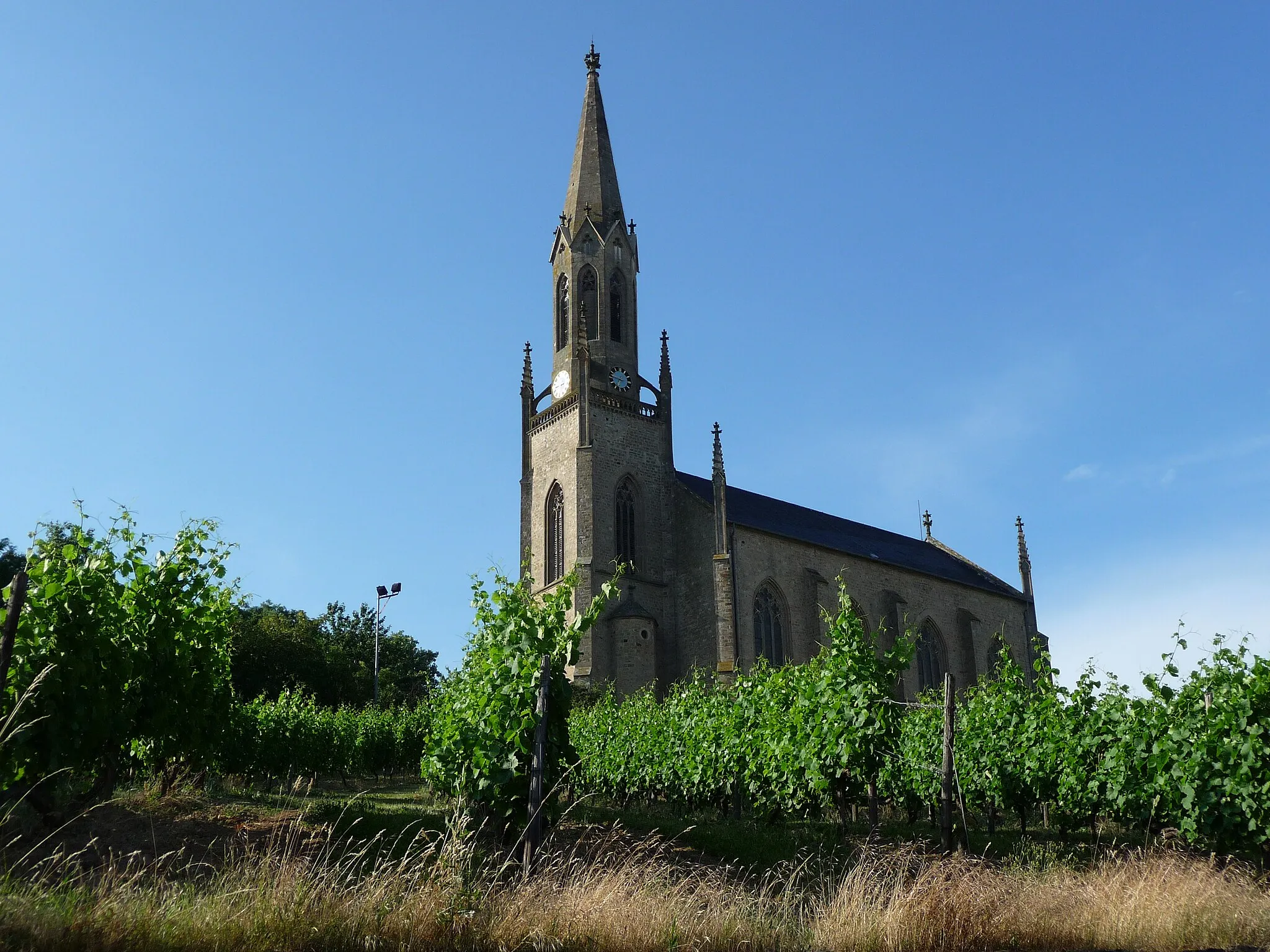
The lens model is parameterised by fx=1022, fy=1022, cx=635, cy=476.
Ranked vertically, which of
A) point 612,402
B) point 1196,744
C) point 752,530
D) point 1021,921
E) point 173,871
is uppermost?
point 612,402

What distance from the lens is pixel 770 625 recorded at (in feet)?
131

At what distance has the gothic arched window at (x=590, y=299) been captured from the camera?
42.9 metres

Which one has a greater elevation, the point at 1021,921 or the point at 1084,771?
the point at 1084,771

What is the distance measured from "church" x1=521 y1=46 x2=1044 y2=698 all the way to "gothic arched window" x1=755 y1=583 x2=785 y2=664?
0.07 metres

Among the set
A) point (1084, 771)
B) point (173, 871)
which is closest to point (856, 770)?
point (1084, 771)

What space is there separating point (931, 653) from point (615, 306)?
70.8ft

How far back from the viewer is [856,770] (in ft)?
45.2

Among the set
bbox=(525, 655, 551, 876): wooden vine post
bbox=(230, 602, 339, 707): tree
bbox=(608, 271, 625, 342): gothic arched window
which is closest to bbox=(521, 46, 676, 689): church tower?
bbox=(608, 271, 625, 342): gothic arched window

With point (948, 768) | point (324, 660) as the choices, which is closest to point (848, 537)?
point (324, 660)

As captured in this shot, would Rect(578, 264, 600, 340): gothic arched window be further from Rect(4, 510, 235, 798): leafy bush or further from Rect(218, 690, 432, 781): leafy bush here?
Rect(4, 510, 235, 798): leafy bush

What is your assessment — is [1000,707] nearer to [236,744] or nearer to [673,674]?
[236,744]

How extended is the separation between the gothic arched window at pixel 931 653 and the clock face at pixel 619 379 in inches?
693

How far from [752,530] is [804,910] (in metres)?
31.5

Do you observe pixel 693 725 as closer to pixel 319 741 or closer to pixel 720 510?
pixel 319 741
